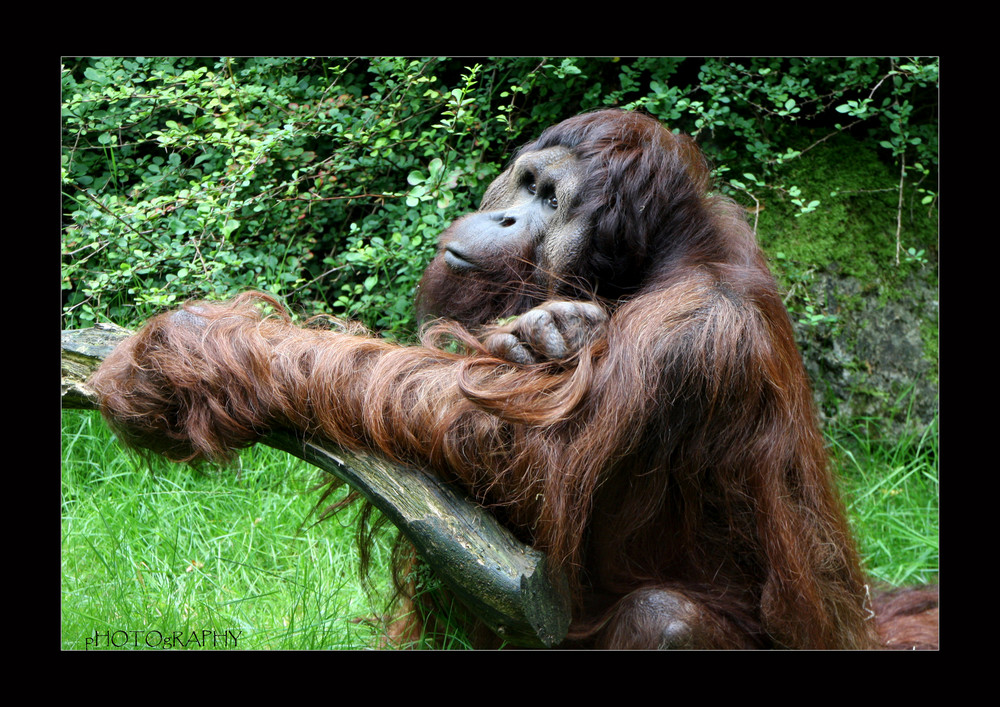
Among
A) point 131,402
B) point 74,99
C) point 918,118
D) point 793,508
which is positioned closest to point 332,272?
point 74,99

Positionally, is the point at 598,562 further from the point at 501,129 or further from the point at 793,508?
the point at 501,129

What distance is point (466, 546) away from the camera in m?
1.82

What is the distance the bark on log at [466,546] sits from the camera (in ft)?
5.95

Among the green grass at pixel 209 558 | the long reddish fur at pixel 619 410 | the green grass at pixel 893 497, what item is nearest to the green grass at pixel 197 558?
the green grass at pixel 209 558

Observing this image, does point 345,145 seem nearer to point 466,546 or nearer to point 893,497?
point 466,546

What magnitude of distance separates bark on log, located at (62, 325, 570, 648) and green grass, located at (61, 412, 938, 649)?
1.68ft

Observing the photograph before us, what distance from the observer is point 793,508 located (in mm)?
2115

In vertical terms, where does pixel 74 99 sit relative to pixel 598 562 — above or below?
above

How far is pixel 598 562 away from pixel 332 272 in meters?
1.30

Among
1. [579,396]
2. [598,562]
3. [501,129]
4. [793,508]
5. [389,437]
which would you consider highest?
[501,129]

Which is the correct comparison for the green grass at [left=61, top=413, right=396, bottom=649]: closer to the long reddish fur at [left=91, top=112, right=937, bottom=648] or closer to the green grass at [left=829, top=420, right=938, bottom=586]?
the long reddish fur at [left=91, top=112, right=937, bottom=648]

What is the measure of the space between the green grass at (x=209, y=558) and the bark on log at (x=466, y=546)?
1.68 feet

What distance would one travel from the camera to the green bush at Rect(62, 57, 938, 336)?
2.47 metres

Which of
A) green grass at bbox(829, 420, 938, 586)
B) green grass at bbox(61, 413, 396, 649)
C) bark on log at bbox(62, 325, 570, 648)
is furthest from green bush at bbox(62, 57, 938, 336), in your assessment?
green grass at bbox(829, 420, 938, 586)
